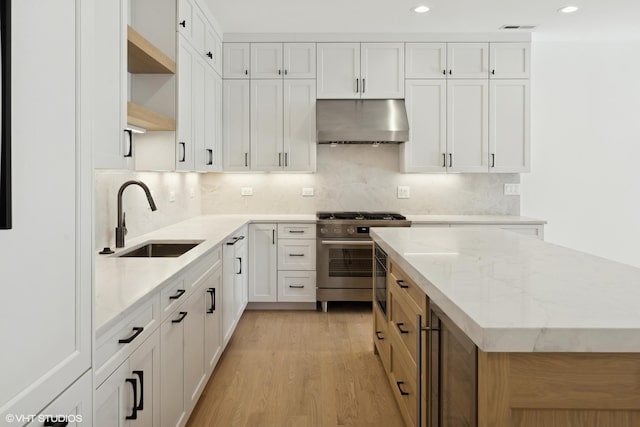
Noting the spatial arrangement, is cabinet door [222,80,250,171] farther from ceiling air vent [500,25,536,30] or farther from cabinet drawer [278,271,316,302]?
ceiling air vent [500,25,536,30]

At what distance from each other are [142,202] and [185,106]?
737mm

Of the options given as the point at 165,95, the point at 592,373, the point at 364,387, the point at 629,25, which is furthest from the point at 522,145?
the point at 592,373

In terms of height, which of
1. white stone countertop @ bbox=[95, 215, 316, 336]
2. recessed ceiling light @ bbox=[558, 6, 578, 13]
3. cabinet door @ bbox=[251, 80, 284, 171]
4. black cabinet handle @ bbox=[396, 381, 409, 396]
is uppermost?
recessed ceiling light @ bbox=[558, 6, 578, 13]

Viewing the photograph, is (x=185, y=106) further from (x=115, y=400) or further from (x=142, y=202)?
(x=115, y=400)

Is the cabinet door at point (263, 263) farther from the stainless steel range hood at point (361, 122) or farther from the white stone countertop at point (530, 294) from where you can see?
the white stone countertop at point (530, 294)

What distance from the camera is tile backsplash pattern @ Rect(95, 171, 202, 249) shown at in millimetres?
2641

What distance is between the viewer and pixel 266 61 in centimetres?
454

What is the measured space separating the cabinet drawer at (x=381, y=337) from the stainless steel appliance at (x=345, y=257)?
1086 millimetres

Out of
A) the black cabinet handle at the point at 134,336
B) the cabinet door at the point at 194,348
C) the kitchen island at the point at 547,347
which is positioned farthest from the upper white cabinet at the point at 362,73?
the black cabinet handle at the point at 134,336

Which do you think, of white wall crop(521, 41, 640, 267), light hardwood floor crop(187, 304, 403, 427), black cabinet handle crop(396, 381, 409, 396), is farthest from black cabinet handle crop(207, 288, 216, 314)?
white wall crop(521, 41, 640, 267)

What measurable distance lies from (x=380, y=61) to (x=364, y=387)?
308 cm

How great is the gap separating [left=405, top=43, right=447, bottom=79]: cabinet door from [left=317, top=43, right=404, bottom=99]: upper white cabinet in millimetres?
80

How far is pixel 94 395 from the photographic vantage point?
1.22 meters

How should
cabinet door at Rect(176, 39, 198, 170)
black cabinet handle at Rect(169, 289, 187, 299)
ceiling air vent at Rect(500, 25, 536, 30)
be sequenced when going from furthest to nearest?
ceiling air vent at Rect(500, 25, 536, 30)
cabinet door at Rect(176, 39, 198, 170)
black cabinet handle at Rect(169, 289, 187, 299)
